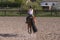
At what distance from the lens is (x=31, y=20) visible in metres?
15.2

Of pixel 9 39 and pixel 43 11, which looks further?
pixel 43 11

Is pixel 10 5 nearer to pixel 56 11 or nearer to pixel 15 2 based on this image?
pixel 15 2

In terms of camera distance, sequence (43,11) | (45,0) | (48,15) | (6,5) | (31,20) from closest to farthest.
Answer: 1. (31,20)
2. (48,15)
3. (43,11)
4. (6,5)
5. (45,0)

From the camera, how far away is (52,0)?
218 feet

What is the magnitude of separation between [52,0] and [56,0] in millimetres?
1507

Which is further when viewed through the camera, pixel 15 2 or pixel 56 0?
pixel 56 0

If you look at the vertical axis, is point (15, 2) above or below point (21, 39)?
below

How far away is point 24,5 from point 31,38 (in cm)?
2798

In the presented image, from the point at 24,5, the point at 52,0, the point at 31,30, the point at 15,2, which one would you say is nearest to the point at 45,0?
the point at 52,0

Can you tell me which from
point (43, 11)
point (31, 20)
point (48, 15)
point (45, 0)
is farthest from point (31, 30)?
point (45, 0)

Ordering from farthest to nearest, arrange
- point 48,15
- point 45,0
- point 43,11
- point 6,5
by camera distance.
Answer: point 45,0
point 6,5
point 43,11
point 48,15

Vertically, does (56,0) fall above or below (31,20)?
below

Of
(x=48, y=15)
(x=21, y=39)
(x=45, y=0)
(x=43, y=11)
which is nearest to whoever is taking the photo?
(x=21, y=39)

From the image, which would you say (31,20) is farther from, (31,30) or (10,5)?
(10,5)
